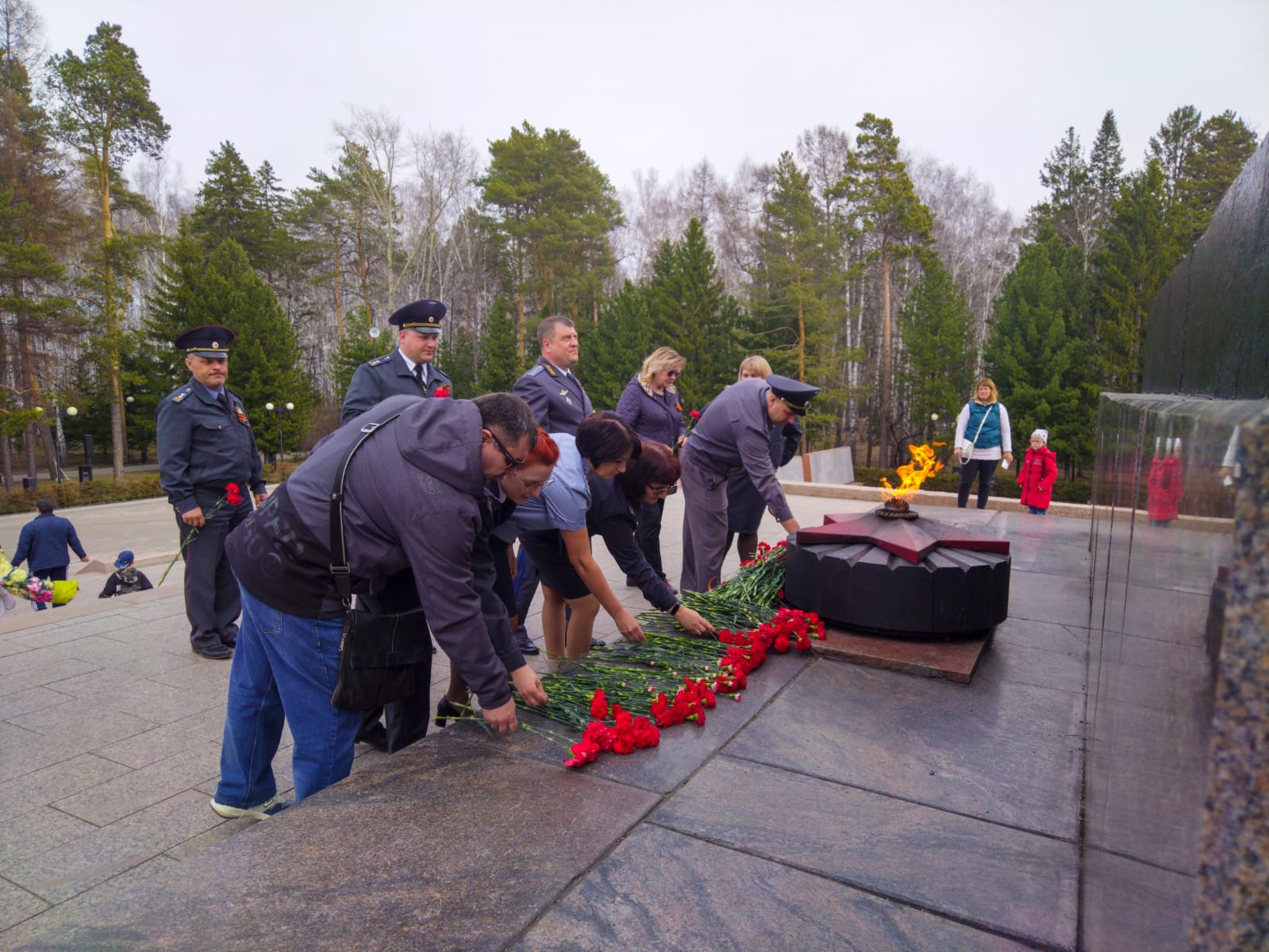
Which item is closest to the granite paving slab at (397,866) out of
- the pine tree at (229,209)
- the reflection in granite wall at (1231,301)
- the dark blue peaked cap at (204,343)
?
the reflection in granite wall at (1231,301)

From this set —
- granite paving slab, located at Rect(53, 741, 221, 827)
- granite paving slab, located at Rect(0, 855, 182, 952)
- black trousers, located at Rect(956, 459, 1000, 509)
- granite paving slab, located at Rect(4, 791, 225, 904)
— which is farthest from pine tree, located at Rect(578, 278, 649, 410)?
granite paving slab, located at Rect(0, 855, 182, 952)

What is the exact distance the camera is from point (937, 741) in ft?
8.05

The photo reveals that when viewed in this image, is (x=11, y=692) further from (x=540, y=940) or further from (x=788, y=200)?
(x=788, y=200)

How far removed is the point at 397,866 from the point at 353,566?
0.79 meters

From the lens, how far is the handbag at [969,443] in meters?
8.18

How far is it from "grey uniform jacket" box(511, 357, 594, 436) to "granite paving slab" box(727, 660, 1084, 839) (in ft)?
6.92

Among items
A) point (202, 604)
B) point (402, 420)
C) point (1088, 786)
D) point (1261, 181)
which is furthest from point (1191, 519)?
point (202, 604)

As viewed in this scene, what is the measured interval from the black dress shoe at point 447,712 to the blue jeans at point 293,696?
0.45 meters

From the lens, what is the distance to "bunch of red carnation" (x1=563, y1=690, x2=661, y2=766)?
2250mm

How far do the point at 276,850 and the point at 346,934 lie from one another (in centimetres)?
38

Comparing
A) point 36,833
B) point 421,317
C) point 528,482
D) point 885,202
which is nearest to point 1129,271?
point 885,202

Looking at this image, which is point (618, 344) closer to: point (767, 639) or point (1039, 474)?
point (1039, 474)

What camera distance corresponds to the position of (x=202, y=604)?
4336mm

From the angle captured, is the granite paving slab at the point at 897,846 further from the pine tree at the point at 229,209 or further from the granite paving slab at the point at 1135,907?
the pine tree at the point at 229,209
